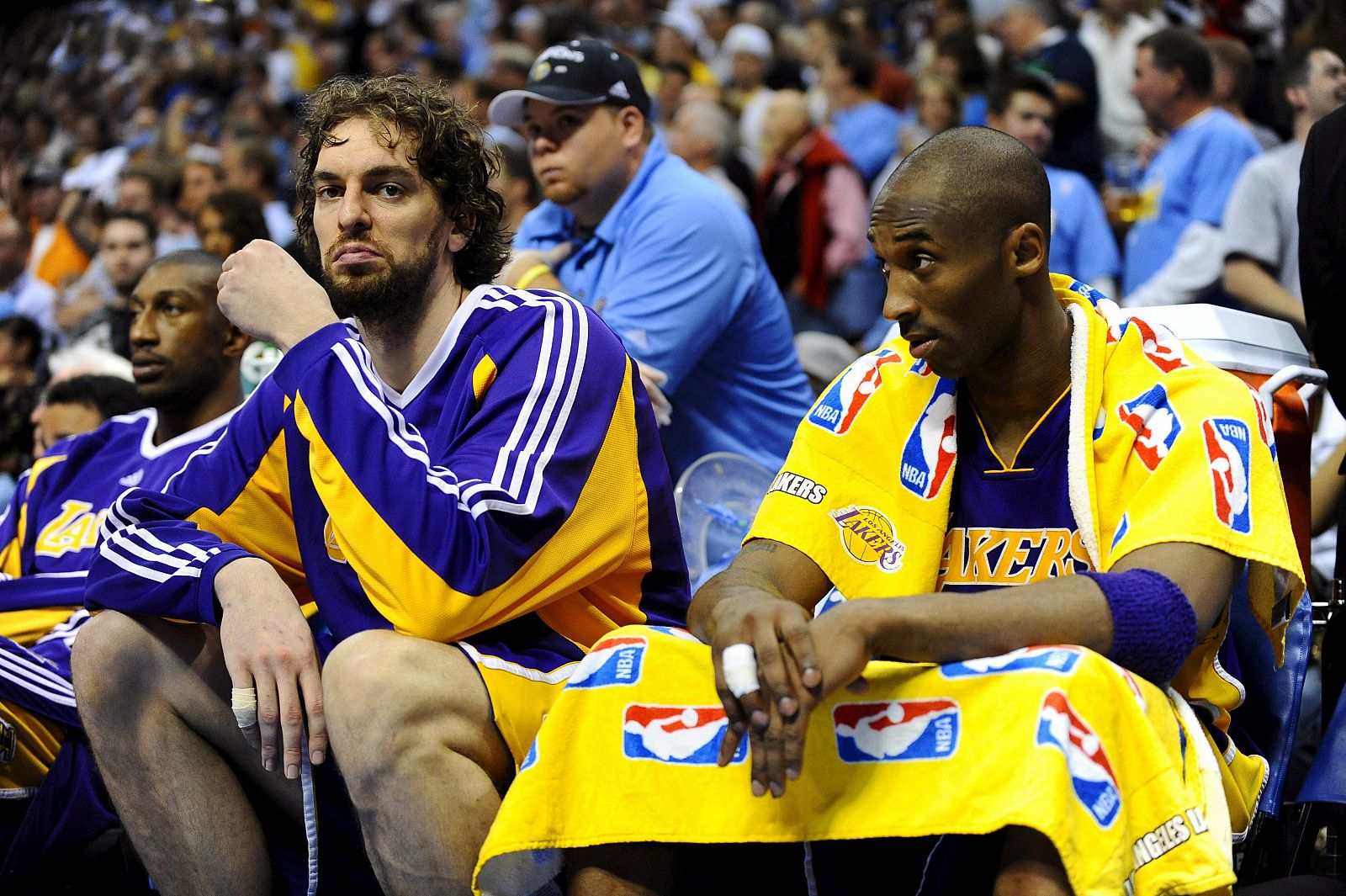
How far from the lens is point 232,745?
290 cm

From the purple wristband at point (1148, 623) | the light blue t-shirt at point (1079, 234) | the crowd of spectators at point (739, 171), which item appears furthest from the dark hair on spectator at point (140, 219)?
the purple wristband at point (1148, 623)

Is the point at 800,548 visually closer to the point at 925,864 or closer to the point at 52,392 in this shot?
the point at 925,864

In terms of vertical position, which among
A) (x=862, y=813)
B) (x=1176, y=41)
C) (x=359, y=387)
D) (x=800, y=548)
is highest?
(x=1176, y=41)

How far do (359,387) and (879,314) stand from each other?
4953 millimetres

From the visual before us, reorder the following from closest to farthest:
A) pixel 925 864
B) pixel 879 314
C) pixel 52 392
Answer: pixel 925 864
pixel 52 392
pixel 879 314

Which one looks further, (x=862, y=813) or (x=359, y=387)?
(x=359, y=387)

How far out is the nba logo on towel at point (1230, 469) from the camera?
238cm

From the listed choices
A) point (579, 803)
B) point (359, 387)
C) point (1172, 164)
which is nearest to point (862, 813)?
point (579, 803)

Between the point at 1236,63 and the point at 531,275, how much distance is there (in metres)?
3.66

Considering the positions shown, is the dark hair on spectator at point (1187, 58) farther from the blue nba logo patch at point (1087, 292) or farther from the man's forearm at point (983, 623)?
the man's forearm at point (983, 623)

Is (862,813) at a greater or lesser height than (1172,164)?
lesser

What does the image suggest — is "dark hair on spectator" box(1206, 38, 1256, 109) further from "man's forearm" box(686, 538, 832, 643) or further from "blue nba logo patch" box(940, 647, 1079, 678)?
"blue nba logo patch" box(940, 647, 1079, 678)

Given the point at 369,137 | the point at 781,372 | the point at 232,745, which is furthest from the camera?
the point at 781,372

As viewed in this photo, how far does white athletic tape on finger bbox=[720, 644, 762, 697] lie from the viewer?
2121mm
